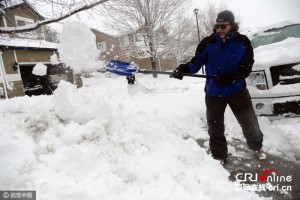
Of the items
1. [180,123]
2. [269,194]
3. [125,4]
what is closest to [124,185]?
[269,194]

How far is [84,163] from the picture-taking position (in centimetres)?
271

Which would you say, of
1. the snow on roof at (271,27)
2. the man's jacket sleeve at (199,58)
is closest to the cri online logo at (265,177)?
the man's jacket sleeve at (199,58)

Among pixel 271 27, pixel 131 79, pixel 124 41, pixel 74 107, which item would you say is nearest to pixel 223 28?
pixel 131 79

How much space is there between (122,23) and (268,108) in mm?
15979

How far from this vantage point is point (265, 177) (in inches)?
112

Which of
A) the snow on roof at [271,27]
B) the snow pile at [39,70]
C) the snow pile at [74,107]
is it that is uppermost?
the snow on roof at [271,27]

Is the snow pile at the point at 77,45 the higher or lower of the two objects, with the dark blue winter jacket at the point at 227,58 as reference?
higher

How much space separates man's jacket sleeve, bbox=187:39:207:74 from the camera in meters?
3.12

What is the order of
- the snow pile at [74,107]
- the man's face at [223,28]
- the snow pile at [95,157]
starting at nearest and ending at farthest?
the snow pile at [95,157] → the man's face at [223,28] → the snow pile at [74,107]

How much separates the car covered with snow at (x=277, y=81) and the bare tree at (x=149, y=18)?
48.0ft

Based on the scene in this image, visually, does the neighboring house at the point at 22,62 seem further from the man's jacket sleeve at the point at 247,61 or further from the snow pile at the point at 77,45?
the man's jacket sleeve at the point at 247,61

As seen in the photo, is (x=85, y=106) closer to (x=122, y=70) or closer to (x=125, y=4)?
(x=122, y=70)

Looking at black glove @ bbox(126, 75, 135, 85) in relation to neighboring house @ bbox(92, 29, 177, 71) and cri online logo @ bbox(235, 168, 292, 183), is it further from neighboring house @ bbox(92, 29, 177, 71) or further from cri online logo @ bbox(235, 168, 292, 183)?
neighboring house @ bbox(92, 29, 177, 71)

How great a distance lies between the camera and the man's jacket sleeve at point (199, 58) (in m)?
3.12
